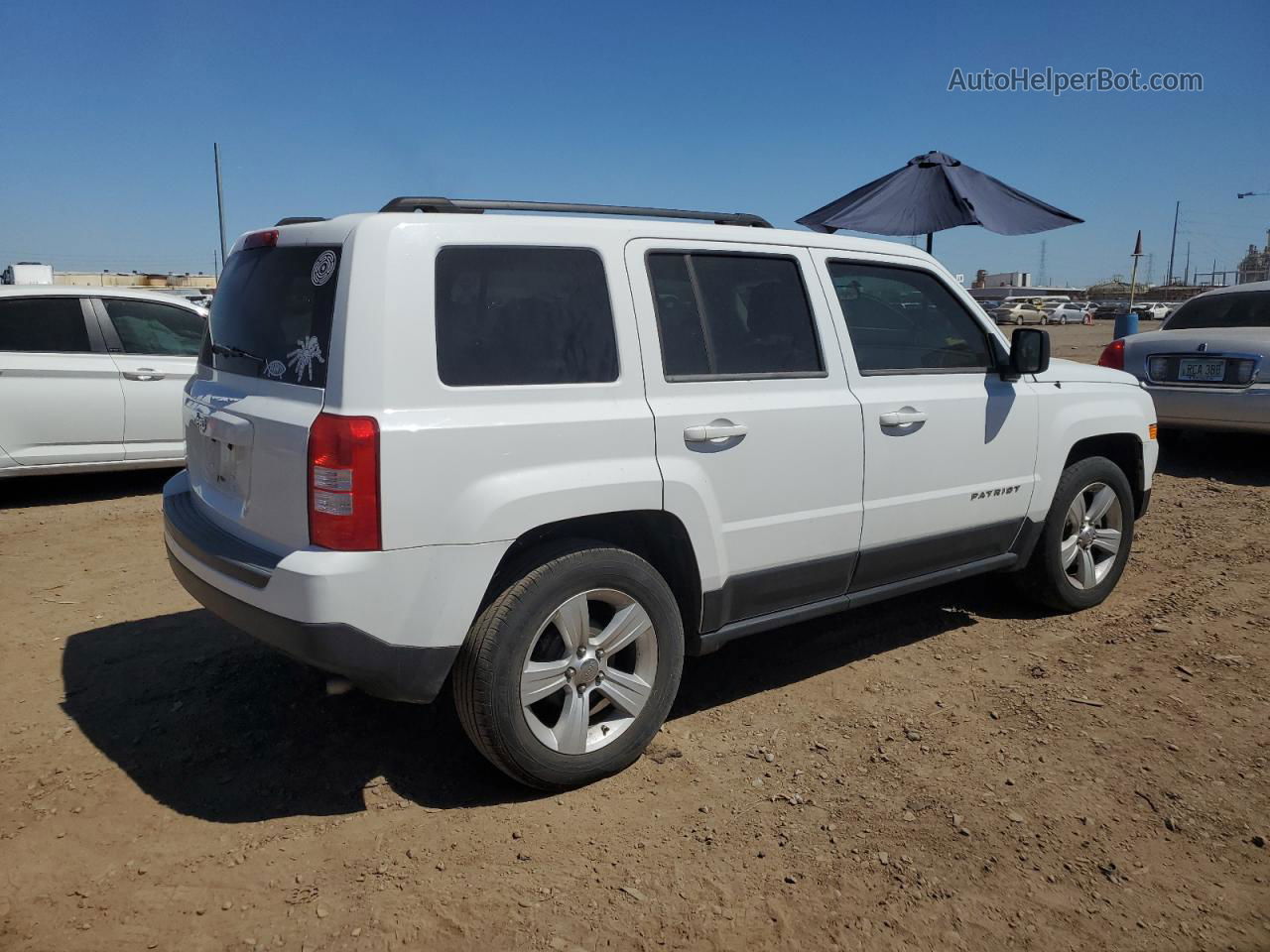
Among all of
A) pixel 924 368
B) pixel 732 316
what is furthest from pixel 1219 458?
pixel 732 316

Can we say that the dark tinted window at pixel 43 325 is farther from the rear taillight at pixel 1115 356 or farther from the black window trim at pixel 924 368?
the rear taillight at pixel 1115 356

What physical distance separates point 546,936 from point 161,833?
131cm

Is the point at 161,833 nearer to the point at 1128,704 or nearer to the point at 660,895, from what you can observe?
the point at 660,895

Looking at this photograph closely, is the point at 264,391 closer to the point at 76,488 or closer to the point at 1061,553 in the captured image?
the point at 1061,553

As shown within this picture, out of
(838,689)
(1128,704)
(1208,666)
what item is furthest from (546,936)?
(1208,666)

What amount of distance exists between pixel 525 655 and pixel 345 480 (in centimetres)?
76

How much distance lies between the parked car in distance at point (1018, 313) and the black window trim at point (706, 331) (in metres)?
49.0

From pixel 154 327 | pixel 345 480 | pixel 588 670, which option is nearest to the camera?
pixel 345 480

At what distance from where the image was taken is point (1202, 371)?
7969 mm

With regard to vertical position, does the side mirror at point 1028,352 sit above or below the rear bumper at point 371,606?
above

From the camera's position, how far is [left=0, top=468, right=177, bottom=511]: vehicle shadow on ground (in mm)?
7207

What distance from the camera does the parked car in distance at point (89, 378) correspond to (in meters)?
6.77

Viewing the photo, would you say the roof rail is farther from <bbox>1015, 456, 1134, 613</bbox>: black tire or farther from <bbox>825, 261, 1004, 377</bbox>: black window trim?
<bbox>1015, 456, 1134, 613</bbox>: black tire

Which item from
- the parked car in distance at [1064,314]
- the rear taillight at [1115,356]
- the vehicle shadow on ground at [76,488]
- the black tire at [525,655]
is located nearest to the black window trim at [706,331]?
the black tire at [525,655]
